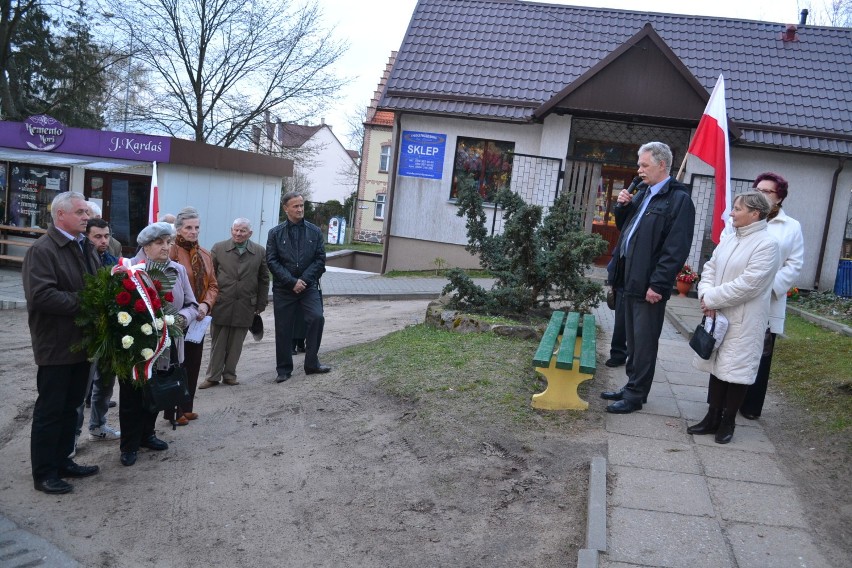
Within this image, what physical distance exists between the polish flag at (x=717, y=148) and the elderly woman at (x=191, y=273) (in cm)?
495

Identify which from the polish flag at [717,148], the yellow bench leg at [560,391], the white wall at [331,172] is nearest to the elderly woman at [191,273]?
the yellow bench leg at [560,391]

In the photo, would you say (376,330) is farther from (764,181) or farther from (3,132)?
(3,132)

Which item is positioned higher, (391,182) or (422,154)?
(422,154)

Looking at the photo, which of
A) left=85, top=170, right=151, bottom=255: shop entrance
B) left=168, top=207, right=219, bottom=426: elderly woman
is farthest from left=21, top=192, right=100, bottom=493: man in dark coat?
left=85, top=170, right=151, bottom=255: shop entrance

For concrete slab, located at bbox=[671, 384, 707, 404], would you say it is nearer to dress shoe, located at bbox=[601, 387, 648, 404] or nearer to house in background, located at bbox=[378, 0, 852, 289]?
dress shoe, located at bbox=[601, 387, 648, 404]

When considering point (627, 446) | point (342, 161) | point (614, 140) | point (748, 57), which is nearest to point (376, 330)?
point (627, 446)

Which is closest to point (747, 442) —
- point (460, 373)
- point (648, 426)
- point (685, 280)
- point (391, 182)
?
point (648, 426)

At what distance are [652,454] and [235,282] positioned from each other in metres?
4.72

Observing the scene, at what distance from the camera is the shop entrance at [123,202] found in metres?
18.0

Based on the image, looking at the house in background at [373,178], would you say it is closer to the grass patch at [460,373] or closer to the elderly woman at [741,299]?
the grass patch at [460,373]

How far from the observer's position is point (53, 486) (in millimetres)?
5199

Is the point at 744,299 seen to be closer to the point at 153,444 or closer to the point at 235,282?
the point at 153,444

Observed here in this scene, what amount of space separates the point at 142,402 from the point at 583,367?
334cm

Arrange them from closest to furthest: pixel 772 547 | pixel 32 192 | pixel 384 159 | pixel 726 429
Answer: pixel 772 547 < pixel 726 429 < pixel 32 192 < pixel 384 159
